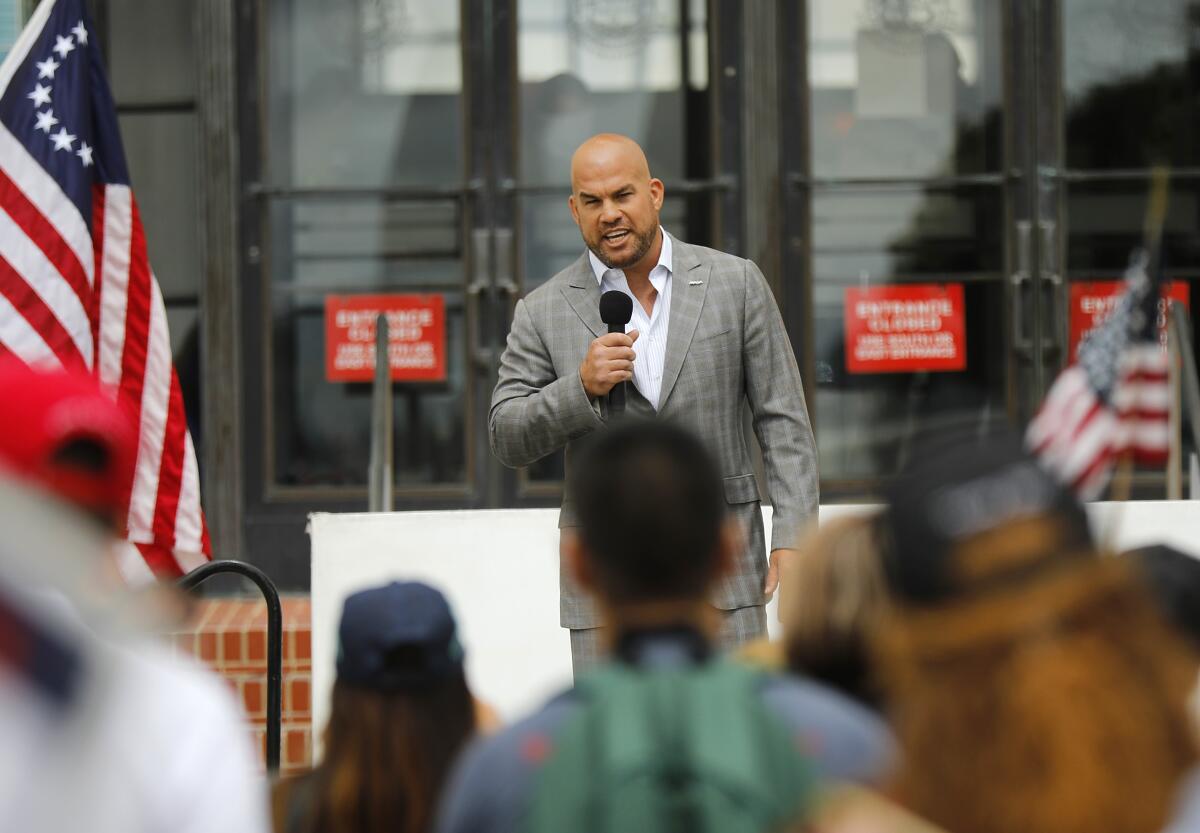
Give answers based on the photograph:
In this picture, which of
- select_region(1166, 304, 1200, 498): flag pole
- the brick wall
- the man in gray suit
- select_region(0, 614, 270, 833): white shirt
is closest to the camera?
select_region(0, 614, 270, 833): white shirt

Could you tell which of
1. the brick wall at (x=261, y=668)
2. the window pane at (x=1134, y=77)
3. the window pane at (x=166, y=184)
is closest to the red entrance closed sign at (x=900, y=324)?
the window pane at (x=1134, y=77)

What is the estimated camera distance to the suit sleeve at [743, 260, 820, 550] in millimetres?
4185

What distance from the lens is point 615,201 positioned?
4.16 metres

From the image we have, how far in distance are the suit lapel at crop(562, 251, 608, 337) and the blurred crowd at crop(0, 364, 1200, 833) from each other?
2.20 m

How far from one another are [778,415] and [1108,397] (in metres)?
1.53

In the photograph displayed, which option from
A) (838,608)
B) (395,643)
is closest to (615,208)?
(838,608)

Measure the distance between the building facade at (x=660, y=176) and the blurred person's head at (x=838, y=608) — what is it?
5.02 m

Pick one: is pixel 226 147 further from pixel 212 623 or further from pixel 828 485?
pixel 828 485

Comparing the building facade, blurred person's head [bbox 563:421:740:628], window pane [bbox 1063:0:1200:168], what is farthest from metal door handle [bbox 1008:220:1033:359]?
blurred person's head [bbox 563:421:740:628]

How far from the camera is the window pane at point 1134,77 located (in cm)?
741

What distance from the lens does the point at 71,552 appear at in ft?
5.12

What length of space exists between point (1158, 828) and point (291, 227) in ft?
21.0

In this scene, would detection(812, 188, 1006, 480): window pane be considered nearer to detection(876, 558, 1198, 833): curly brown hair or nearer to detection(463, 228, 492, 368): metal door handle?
detection(463, 228, 492, 368): metal door handle

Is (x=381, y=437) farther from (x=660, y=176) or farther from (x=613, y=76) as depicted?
(x=613, y=76)
